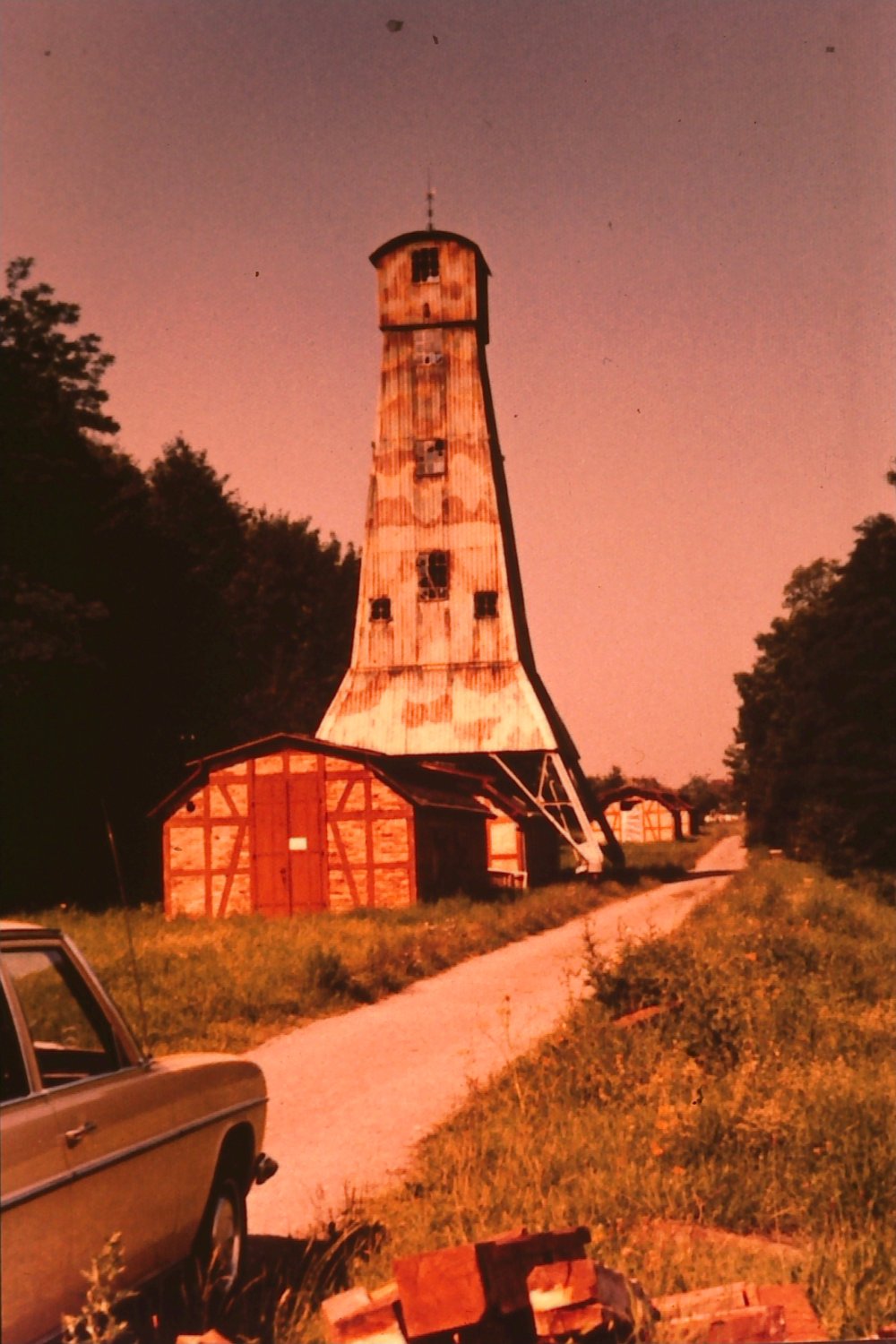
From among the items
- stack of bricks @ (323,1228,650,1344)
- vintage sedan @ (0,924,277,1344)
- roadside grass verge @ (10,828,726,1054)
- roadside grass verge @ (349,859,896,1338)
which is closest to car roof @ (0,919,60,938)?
vintage sedan @ (0,924,277,1344)

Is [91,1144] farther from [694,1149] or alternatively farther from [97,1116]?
[694,1149]

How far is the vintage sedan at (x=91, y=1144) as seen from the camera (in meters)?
3.58

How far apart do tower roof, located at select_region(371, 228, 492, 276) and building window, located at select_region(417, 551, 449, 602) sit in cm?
703

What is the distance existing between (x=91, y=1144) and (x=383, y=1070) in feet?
22.1

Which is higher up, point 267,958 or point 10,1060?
point 10,1060

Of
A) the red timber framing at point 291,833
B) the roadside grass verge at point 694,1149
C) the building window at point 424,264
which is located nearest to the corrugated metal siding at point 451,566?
the building window at point 424,264

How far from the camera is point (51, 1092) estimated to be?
385cm

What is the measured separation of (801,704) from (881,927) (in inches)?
412

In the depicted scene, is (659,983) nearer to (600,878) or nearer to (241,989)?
(241,989)

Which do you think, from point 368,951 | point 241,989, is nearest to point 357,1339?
point 241,989

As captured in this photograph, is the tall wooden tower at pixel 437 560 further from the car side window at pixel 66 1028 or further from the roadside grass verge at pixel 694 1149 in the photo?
the car side window at pixel 66 1028

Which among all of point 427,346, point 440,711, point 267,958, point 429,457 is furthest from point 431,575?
point 267,958

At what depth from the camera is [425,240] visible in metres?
31.4

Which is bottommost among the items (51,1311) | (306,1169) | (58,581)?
(306,1169)
